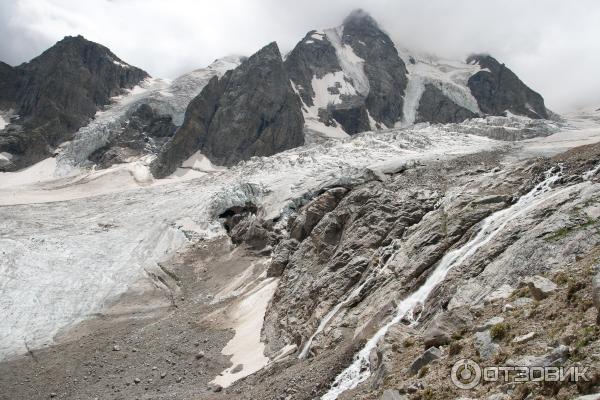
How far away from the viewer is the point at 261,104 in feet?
469

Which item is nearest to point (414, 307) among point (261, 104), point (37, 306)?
point (37, 306)

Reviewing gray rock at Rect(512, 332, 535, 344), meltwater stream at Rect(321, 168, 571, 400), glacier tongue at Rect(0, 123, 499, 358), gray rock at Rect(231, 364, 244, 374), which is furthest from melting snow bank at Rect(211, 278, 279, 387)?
gray rock at Rect(512, 332, 535, 344)

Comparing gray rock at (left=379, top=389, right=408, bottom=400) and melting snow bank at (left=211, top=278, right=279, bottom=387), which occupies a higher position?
gray rock at (left=379, top=389, right=408, bottom=400)

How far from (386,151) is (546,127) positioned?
36971mm

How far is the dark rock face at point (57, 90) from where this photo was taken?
14388 centimetres

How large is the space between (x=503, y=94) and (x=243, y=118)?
105 m

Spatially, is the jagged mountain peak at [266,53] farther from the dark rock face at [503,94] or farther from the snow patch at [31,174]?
the dark rock face at [503,94]

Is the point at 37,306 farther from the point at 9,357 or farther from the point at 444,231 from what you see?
the point at 444,231

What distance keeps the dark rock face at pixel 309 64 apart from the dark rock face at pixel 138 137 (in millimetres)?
47737

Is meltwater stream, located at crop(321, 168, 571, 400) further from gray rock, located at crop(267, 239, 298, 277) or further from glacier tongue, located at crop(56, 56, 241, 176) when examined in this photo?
glacier tongue, located at crop(56, 56, 241, 176)

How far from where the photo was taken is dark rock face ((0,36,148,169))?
472 ft

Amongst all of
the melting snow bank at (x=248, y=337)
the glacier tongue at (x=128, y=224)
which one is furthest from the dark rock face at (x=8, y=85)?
the melting snow bank at (x=248, y=337)

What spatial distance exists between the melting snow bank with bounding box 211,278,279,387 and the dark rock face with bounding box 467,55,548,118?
15678 centimetres

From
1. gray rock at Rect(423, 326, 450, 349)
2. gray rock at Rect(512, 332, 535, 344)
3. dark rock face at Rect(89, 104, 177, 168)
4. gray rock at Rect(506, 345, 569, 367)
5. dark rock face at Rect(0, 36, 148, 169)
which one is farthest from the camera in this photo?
dark rock face at Rect(0, 36, 148, 169)
